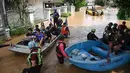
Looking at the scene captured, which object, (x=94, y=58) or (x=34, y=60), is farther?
(x=94, y=58)

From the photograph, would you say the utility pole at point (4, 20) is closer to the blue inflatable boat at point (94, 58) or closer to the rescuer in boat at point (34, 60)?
the blue inflatable boat at point (94, 58)

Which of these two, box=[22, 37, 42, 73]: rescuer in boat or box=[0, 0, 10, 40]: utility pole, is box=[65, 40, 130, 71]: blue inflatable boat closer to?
box=[22, 37, 42, 73]: rescuer in boat

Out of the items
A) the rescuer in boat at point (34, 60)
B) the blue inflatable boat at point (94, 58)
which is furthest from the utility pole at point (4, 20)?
the rescuer in boat at point (34, 60)

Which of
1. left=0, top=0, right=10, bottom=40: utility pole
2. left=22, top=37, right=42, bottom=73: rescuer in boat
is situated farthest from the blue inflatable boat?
left=0, top=0, right=10, bottom=40: utility pole

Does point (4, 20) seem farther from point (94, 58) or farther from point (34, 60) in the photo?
point (34, 60)

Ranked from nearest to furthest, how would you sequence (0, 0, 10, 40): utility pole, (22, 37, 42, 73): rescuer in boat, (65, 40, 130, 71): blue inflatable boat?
1. (22, 37, 42, 73): rescuer in boat
2. (65, 40, 130, 71): blue inflatable boat
3. (0, 0, 10, 40): utility pole

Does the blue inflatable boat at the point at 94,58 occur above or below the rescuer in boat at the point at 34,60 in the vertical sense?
below

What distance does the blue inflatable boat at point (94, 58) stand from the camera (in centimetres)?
760

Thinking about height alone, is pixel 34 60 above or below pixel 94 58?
above

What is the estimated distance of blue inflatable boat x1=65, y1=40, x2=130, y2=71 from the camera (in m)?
7.60

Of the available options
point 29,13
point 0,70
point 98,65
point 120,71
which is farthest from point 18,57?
point 29,13

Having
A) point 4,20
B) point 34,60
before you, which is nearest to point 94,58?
point 34,60

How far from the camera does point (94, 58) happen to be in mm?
8133

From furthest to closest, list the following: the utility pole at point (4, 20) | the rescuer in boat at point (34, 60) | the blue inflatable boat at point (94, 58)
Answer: the utility pole at point (4, 20) < the blue inflatable boat at point (94, 58) < the rescuer in boat at point (34, 60)
